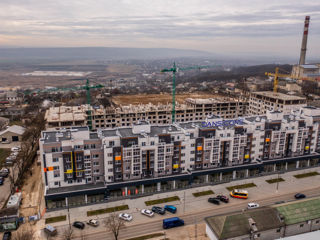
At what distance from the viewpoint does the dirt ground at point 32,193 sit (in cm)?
4522

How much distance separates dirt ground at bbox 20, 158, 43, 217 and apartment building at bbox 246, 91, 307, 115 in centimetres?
6844

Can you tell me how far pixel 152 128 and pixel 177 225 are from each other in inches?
784

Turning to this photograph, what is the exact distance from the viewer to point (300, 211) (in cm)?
3850

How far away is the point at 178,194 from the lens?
49.8m

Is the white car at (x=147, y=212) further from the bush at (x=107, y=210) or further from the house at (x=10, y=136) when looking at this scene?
the house at (x=10, y=136)

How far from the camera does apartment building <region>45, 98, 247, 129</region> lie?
75688 millimetres

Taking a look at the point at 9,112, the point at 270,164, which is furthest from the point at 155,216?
the point at 9,112

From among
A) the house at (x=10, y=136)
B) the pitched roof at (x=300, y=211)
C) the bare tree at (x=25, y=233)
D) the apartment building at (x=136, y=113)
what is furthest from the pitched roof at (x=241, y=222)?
the house at (x=10, y=136)

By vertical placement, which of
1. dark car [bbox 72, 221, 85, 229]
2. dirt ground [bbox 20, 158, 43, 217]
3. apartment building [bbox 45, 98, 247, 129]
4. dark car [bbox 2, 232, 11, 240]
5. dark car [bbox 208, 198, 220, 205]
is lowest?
dirt ground [bbox 20, 158, 43, 217]

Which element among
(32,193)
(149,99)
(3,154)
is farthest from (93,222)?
(149,99)

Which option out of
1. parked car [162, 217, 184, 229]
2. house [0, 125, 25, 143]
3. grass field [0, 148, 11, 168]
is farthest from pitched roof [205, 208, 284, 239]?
house [0, 125, 25, 143]

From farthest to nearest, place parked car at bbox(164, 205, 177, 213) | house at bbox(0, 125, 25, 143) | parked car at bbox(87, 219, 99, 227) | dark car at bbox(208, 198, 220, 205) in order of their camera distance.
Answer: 1. house at bbox(0, 125, 25, 143)
2. dark car at bbox(208, 198, 220, 205)
3. parked car at bbox(164, 205, 177, 213)
4. parked car at bbox(87, 219, 99, 227)

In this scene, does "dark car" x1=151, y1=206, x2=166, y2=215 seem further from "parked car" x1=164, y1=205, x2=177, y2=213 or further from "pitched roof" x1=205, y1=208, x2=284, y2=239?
"pitched roof" x1=205, y1=208, x2=284, y2=239

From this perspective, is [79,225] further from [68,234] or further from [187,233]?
[187,233]
